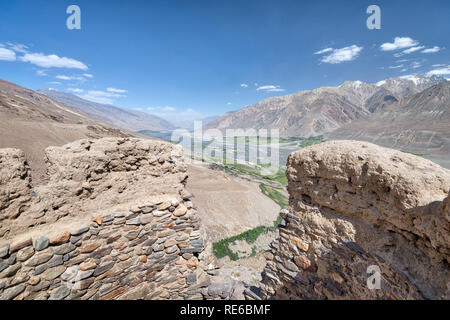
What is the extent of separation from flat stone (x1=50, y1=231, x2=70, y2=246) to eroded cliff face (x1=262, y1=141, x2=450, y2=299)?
3.89m

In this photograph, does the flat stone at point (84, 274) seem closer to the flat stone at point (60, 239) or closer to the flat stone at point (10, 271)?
the flat stone at point (60, 239)

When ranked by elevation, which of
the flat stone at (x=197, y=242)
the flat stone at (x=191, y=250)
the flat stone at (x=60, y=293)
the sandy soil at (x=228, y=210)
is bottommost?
the sandy soil at (x=228, y=210)

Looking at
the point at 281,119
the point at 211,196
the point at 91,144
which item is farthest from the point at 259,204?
the point at 281,119

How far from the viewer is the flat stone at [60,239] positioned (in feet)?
11.0

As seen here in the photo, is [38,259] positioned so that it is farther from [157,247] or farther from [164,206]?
[164,206]

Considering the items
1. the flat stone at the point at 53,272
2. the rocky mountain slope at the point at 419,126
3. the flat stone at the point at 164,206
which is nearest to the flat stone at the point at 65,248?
the flat stone at the point at 53,272

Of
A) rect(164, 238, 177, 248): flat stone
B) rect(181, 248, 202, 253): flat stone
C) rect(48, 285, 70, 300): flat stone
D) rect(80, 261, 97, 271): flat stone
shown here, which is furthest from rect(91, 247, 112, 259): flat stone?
rect(181, 248, 202, 253): flat stone

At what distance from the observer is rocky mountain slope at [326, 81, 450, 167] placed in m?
53.4

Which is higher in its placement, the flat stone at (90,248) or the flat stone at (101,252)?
the flat stone at (90,248)

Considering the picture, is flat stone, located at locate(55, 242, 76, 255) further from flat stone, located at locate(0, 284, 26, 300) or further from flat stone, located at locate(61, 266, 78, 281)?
flat stone, located at locate(0, 284, 26, 300)

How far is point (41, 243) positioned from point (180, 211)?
236 centimetres

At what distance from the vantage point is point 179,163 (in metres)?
4.97

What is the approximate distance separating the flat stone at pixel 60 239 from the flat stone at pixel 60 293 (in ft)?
2.60

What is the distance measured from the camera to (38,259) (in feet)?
10.6
